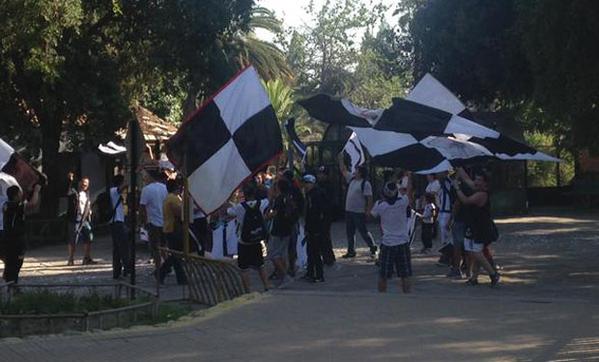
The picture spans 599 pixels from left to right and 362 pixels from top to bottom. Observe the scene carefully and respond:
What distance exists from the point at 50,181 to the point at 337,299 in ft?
50.5

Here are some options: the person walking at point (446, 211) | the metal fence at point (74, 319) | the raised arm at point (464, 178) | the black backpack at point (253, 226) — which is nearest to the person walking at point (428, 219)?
the person walking at point (446, 211)

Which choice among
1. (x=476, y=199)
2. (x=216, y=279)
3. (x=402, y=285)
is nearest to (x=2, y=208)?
(x=216, y=279)

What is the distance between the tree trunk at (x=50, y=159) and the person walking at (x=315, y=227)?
11.7 m

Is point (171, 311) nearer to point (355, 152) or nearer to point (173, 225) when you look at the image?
point (173, 225)

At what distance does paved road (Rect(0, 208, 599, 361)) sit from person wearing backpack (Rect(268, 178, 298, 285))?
0.62m

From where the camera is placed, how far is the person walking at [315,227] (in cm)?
1287

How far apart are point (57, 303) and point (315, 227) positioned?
15.2 ft

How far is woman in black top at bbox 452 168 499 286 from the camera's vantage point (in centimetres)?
1192

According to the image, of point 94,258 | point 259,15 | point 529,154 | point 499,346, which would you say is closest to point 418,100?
point 529,154

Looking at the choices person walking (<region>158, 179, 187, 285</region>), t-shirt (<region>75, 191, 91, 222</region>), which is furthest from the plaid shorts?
t-shirt (<region>75, 191, 91, 222</region>)

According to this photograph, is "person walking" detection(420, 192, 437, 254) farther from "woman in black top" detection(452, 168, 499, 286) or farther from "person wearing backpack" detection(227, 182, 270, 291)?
"person wearing backpack" detection(227, 182, 270, 291)

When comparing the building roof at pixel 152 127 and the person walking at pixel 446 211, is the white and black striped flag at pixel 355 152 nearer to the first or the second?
the person walking at pixel 446 211

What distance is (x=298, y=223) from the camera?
14.1 meters

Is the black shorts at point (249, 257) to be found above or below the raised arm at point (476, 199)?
below
